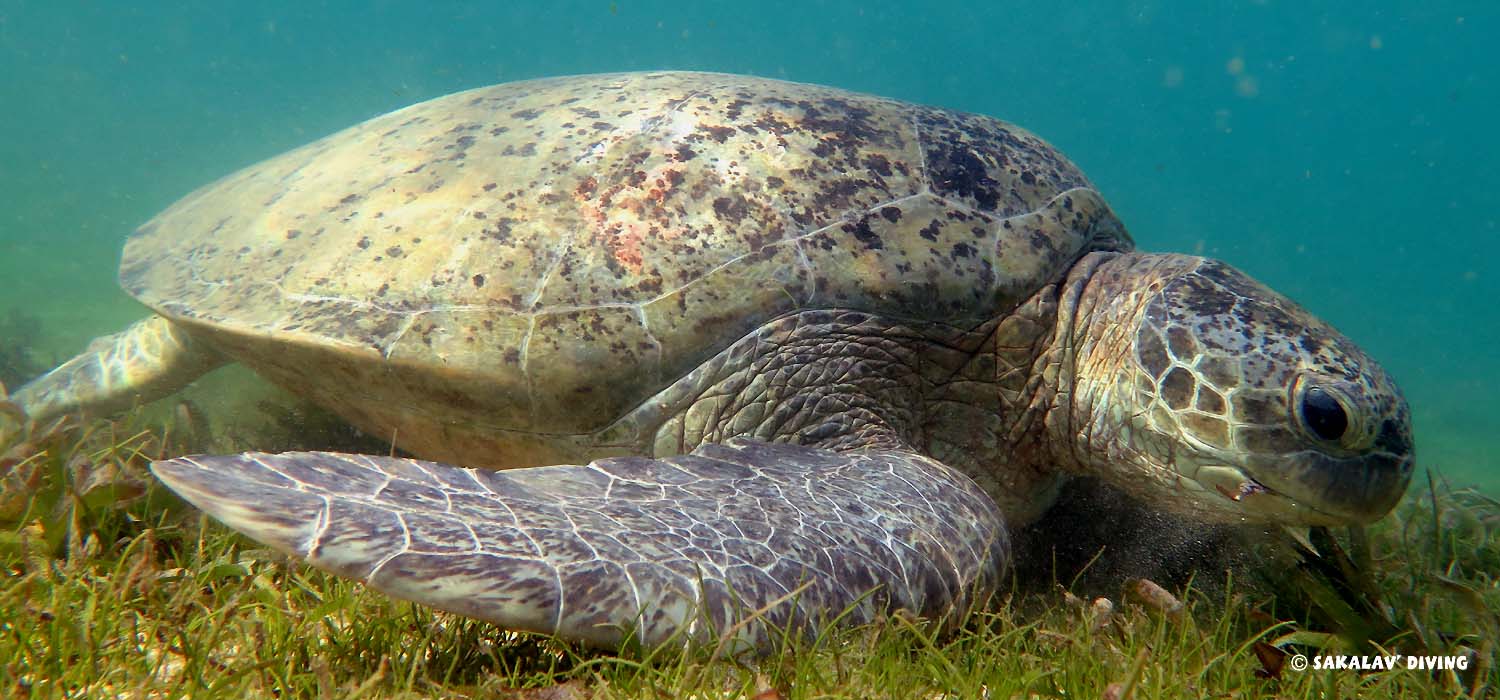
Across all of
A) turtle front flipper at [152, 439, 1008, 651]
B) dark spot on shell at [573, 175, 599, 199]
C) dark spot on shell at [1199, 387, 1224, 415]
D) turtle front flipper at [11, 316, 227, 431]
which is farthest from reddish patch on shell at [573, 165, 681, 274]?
turtle front flipper at [11, 316, 227, 431]

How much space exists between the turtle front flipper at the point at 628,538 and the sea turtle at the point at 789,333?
0.02m

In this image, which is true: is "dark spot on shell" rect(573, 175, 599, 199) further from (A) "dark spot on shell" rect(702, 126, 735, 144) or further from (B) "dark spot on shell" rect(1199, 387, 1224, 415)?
(B) "dark spot on shell" rect(1199, 387, 1224, 415)

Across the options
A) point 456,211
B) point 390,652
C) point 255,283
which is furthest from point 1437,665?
point 255,283

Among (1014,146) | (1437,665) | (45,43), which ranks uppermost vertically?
(45,43)

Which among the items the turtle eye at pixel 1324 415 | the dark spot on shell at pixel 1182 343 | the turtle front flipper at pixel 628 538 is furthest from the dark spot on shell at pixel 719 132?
the turtle eye at pixel 1324 415

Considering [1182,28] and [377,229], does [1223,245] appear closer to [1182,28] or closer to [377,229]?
[1182,28]

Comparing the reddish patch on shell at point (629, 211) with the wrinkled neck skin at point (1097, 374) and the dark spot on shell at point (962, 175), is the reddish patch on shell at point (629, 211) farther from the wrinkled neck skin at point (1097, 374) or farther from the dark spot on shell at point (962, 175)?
the wrinkled neck skin at point (1097, 374)

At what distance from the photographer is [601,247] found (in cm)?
272

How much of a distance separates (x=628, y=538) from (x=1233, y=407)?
217 centimetres

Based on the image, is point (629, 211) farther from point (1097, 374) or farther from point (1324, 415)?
point (1324, 415)

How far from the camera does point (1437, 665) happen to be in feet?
6.42

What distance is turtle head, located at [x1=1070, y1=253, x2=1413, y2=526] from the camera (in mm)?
2410

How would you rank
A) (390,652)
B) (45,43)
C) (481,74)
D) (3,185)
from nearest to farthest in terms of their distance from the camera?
(390,652) < (3,185) < (45,43) < (481,74)

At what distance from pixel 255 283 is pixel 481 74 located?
7511cm
